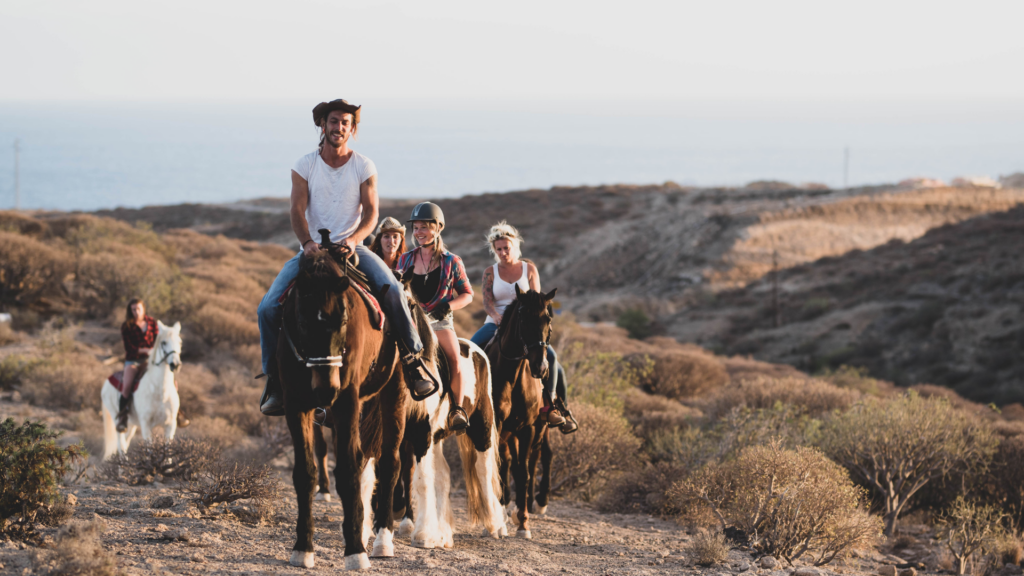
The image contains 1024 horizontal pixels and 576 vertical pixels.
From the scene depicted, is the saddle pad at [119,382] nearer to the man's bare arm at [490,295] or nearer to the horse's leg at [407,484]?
the horse's leg at [407,484]

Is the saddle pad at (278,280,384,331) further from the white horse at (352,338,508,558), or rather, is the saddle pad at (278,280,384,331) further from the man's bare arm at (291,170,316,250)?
the white horse at (352,338,508,558)

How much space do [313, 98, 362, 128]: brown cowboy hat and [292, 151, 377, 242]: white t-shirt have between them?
281 millimetres

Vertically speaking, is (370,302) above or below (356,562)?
above

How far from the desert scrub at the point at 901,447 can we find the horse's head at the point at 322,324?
9.00 meters

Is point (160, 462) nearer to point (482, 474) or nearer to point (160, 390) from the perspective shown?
point (160, 390)

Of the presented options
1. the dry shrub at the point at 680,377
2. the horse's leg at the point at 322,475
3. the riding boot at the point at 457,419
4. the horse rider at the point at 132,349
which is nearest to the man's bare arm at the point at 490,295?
the riding boot at the point at 457,419

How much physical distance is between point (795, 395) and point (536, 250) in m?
47.1

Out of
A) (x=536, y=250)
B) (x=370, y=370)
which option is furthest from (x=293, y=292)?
(x=536, y=250)

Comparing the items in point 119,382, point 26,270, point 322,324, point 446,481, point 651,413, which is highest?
point 322,324

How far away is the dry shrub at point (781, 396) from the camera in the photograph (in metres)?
15.8

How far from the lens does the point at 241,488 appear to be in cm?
796

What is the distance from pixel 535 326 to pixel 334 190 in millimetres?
2595

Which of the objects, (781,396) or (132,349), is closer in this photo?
(132,349)

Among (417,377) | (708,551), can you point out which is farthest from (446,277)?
(708,551)
